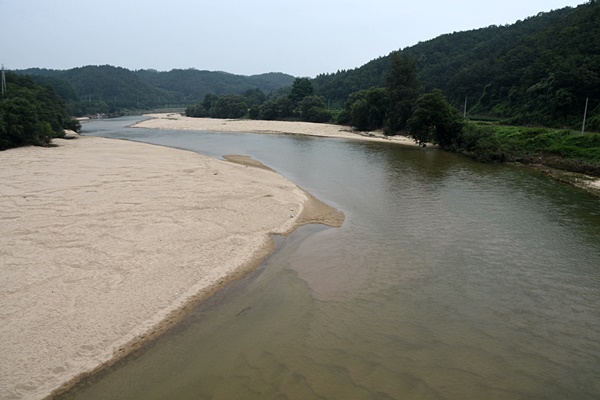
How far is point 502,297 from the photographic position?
11.9 m

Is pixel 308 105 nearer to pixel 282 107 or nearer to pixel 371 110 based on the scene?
pixel 282 107

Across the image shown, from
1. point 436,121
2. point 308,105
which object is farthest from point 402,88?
point 308,105

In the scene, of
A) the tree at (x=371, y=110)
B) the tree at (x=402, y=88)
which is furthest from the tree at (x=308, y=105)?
the tree at (x=402, y=88)

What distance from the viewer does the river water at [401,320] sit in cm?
807

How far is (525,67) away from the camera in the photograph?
66.2 meters

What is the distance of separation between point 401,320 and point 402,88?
194 ft

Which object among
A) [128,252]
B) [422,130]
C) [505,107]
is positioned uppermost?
[505,107]

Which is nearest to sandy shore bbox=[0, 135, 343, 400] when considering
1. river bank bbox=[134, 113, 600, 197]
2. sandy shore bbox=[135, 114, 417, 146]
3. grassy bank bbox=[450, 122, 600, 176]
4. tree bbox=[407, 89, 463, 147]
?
river bank bbox=[134, 113, 600, 197]

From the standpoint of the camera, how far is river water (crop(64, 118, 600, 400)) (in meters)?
8.07

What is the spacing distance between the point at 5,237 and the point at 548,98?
193 ft

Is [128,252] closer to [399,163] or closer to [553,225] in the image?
[553,225]

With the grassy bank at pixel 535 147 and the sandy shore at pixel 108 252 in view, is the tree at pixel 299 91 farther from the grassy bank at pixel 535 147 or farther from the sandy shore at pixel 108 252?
the sandy shore at pixel 108 252

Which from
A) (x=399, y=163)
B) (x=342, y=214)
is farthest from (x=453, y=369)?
(x=399, y=163)

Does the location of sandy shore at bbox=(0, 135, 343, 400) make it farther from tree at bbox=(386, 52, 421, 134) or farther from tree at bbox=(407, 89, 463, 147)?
tree at bbox=(386, 52, 421, 134)
